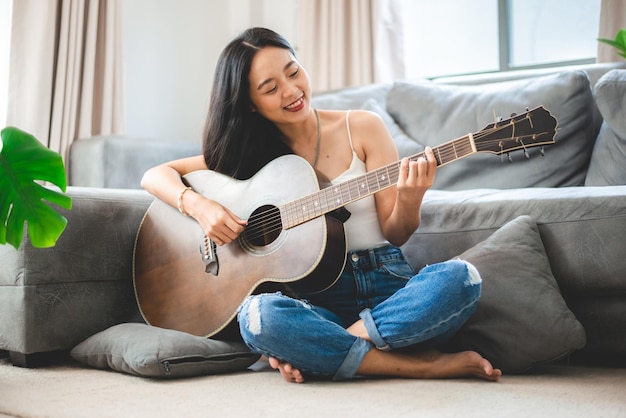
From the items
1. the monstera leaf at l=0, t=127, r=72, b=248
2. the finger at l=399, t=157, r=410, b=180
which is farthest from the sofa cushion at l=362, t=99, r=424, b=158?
the monstera leaf at l=0, t=127, r=72, b=248

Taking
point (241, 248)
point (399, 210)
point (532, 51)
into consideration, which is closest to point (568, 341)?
point (399, 210)

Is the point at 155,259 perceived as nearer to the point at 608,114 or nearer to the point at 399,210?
the point at 399,210

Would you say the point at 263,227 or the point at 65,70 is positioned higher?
the point at 65,70

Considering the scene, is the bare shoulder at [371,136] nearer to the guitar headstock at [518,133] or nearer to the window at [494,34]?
the guitar headstock at [518,133]

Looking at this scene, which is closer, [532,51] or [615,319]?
[615,319]

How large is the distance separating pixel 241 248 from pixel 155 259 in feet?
1.00

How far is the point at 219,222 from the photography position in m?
1.60

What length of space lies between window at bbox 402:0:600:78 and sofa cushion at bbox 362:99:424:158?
988 mm

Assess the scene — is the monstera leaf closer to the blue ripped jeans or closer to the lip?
the blue ripped jeans

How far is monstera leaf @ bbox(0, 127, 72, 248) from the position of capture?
4.53ft

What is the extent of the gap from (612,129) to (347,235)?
A: 852 mm

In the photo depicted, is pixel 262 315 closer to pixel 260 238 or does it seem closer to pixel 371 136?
pixel 260 238

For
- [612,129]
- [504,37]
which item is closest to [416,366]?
[612,129]

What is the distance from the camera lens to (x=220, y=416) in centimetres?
117
